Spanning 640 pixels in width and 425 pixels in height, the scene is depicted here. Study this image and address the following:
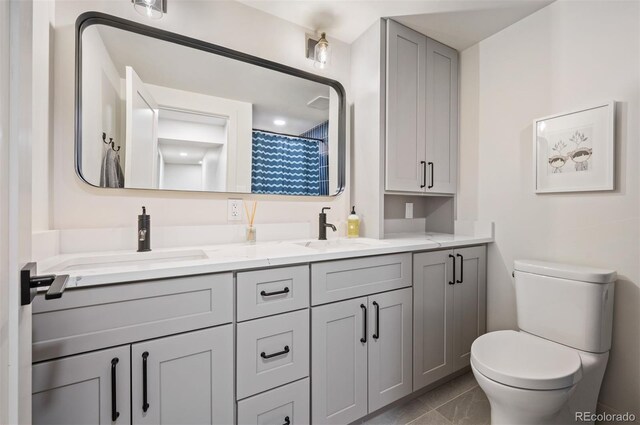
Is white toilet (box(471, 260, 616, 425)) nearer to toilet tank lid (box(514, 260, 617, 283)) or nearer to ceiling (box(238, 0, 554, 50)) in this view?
toilet tank lid (box(514, 260, 617, 283))

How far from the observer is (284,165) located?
1861 millimetres

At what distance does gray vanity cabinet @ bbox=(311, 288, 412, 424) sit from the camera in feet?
4.35

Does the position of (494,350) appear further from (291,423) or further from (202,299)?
(202,299)

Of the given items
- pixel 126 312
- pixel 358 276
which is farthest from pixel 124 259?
pixel 358 276

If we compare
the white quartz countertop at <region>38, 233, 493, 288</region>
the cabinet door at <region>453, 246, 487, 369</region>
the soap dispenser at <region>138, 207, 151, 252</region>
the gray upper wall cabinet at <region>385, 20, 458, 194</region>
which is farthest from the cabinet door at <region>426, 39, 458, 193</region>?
the soap dispenser at <region>138, 207, 151, 252</region>

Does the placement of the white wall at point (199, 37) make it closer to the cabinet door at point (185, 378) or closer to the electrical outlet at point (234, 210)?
the electrical outlet at point (234, 210)

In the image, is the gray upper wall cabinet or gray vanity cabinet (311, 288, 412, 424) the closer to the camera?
gray vanity cabinet (311, 288, 412, 424)

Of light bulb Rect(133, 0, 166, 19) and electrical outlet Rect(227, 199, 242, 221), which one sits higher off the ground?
light bulb Rect(133, 0, 166, 19)

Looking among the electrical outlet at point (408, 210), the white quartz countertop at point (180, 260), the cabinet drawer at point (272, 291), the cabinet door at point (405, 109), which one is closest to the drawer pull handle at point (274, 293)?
the cabinet drawer at point (272, 291)

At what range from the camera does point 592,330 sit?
4.46ft

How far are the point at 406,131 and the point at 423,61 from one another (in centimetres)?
53

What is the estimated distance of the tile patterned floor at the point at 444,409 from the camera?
1.53m

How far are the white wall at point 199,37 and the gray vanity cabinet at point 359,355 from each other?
729 mm

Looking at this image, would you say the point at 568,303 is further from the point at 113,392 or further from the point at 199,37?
the point at 199,37
